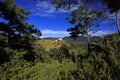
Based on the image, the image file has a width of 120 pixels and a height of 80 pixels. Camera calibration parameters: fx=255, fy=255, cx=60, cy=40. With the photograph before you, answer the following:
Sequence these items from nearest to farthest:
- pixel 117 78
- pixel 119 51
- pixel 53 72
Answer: pixel 117 78, pixel 53 72, pixel 119 51

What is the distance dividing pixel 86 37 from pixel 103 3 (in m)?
37.4

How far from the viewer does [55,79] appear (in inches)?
287

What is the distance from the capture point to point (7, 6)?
3375cm

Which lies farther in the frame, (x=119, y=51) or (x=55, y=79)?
(x=119, y=51)

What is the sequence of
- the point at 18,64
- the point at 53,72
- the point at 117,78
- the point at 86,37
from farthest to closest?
the point at 86,37 → the point at 53,72 → the point at 18,64 → the point at 117,78

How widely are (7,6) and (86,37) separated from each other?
664 inches

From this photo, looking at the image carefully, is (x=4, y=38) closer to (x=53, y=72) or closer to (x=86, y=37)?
Answer: (x=86, y=37)

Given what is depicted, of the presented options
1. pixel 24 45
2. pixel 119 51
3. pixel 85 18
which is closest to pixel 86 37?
pixel 85 18

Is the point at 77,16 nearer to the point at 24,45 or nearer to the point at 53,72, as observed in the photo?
the point at 24,45

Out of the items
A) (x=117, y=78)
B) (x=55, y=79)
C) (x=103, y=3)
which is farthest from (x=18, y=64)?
(x=103, y=3)

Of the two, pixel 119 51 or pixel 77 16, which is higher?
pixel 77 16

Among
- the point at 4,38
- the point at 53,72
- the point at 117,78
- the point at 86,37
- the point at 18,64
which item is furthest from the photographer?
the point at 86,37

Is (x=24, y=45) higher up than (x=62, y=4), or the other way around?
(x=62, y=4)

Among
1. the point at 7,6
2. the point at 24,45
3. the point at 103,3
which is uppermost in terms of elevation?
the point at 7,6
